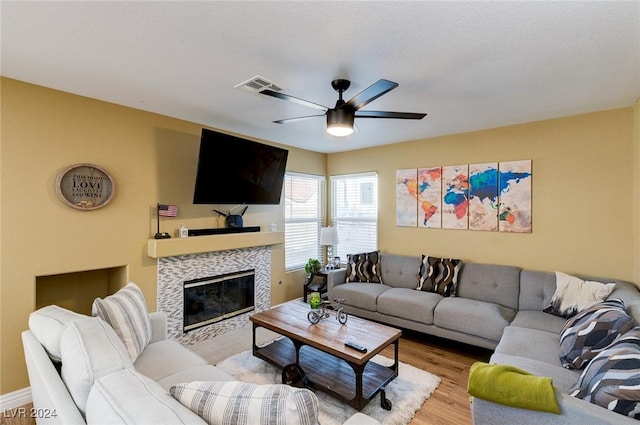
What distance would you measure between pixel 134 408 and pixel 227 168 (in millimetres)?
2603

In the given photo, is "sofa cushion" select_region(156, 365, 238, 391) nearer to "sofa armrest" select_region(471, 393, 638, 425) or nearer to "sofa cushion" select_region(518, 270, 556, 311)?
"sofa armrest" select_region(471, 393, 638, 425)

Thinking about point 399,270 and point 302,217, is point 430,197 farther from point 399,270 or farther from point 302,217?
point 302,217

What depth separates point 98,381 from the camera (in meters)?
1.09

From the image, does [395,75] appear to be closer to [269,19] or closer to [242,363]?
[269,19]

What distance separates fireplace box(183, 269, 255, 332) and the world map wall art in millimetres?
2380

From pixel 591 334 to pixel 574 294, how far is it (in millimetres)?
954

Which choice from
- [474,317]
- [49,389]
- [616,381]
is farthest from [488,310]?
[49,389]

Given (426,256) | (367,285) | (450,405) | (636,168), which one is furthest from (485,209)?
(450,405)

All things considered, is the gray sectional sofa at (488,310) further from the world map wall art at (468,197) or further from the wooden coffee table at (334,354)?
the wooden coffee table at (334,354)

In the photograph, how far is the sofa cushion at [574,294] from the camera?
2.61 m

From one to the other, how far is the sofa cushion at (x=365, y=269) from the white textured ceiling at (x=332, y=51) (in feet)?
7.11

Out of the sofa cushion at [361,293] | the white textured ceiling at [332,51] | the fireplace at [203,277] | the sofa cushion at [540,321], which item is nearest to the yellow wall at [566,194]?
the white textured ceiling at [332,51]

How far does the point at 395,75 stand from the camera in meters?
2.22

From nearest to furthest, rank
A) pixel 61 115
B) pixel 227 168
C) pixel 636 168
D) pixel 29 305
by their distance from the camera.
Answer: pixel 29 305 → pixel 61 115 → pixel 636 168 → pixel 227 168
